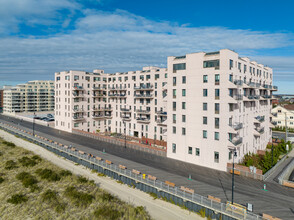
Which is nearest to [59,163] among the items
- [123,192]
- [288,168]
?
[123,192]

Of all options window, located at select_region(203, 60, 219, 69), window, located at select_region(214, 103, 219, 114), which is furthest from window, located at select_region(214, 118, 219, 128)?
window, located at select_region(203, 60, 219, 69)

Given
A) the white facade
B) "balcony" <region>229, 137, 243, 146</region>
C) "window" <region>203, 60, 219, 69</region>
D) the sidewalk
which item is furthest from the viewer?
"window" <region>203, 60, 219, 69</region>

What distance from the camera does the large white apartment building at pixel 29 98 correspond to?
12988 cm

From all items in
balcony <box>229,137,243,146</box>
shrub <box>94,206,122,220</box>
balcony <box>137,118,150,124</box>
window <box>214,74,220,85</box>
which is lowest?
shrub <box>94,206,122,220</box>

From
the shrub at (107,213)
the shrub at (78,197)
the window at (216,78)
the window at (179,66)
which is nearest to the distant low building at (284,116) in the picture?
the window at (216,78)

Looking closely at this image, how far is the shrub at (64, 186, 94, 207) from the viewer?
31.8 metres

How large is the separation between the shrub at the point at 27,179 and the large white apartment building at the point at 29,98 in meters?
93.6

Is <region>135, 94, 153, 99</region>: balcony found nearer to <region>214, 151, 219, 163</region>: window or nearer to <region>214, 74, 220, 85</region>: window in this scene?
<region>214, 74, 220, 85</region>: window

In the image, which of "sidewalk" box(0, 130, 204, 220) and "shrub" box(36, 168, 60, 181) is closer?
"sidewalk" box(0, 130, 204, 220)

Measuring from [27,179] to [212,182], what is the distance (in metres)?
34.0

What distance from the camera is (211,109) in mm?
38844

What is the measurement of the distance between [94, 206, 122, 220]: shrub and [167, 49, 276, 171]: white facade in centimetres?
1896

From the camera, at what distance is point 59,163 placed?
48438 millimetres

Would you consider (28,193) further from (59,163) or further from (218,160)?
(218,160)
